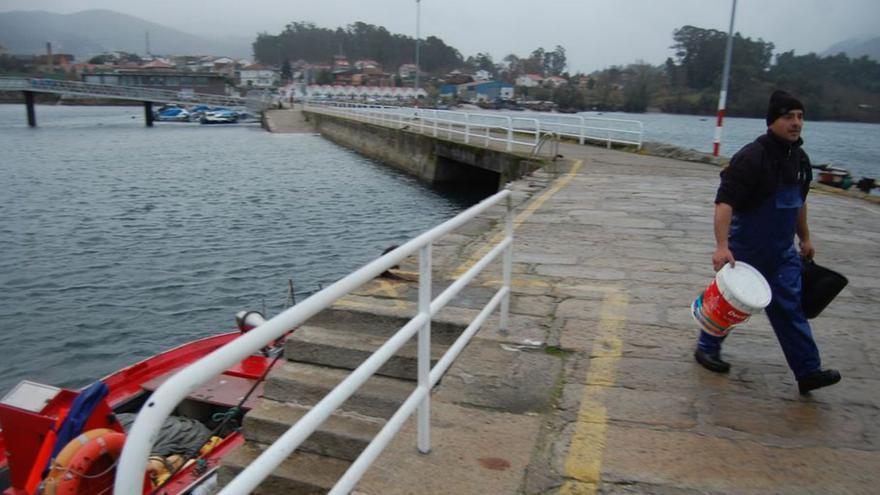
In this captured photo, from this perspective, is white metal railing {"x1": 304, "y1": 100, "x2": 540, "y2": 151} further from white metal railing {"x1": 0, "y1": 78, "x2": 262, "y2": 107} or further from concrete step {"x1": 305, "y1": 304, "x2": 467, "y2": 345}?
white metal railing {"x1": 0, "y1": 78, "x2": 262, "y2": 107}

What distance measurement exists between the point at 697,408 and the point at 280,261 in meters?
12.1

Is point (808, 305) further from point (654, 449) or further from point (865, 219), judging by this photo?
point (865, 219)

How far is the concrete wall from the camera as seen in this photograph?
58.6ft

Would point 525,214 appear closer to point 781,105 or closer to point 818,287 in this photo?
point 818,287

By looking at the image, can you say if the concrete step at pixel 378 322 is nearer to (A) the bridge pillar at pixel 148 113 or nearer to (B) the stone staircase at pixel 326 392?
(B) the stone staircase at pixel 326 392

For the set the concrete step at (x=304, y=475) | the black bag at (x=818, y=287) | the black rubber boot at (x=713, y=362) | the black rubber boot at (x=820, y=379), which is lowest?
the concrete step at (x=304, y=475)

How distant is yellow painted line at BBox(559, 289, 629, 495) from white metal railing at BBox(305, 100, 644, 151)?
13.1 meters

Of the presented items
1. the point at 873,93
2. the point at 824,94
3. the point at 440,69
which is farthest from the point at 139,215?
the point at 440,69

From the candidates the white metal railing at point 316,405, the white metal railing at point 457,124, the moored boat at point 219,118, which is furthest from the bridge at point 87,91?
the white metal railing at point 316,405

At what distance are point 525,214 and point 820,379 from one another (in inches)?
231

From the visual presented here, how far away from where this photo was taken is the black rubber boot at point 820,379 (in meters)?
3.35

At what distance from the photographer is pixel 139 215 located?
1909cm

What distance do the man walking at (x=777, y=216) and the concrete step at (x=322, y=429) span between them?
218cm

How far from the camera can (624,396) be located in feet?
11.4
